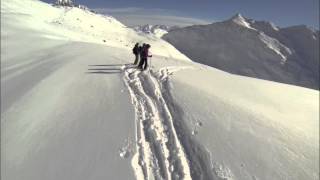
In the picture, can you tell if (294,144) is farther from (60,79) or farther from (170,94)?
(60,79)

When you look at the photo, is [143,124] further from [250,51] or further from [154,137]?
[250,51]

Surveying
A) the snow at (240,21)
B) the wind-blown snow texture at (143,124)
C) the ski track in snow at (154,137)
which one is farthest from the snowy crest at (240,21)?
the ski track in snow at (154,137)

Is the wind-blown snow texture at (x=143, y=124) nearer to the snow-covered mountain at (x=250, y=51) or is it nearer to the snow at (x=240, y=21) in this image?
the snow-covered mountain at (x=250, y=51)

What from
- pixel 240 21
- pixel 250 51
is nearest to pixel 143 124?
pixel 250 51

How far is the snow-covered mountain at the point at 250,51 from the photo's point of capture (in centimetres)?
17312

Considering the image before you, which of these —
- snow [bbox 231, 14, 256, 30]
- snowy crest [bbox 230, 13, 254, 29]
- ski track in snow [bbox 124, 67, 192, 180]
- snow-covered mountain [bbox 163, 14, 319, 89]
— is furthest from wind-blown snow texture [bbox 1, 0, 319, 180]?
snowy crest [bbox 230, 13, 254, 29]

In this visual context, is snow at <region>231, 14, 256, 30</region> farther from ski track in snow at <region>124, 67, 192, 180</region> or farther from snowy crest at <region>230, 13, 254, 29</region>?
ski track in snow at <region>124, 67, 192, 180</region>

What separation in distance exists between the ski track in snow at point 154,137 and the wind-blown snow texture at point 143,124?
3 centimetres

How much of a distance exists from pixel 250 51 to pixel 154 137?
164467mm

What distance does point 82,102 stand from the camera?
19.1 metres

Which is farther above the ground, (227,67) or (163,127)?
(163,127)

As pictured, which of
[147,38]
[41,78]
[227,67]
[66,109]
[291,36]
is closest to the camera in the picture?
[66,109]

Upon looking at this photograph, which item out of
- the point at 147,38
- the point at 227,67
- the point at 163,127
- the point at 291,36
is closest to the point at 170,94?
the point at 163,127

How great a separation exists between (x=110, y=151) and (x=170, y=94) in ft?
19.8
